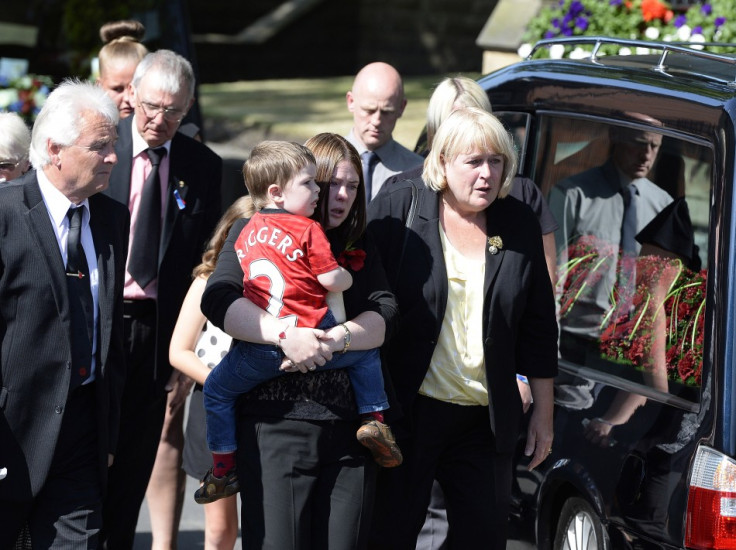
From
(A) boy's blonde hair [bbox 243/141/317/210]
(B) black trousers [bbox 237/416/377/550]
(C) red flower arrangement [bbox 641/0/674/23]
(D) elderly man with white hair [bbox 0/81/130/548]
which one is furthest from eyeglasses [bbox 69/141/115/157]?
(C) red flower arrangement [bbox 641/0/674/23]

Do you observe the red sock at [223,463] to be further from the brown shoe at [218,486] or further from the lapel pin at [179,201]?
the lapel pin at [179,201]

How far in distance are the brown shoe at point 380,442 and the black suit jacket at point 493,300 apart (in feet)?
0.97

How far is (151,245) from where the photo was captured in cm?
506

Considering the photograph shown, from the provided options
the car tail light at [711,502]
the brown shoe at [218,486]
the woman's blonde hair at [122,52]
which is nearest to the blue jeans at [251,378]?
the brown shoe at [218,486]

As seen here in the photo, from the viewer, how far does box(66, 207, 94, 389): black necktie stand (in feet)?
12.8

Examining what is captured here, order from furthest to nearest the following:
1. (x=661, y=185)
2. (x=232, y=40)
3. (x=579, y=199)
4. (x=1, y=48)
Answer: (x=232, y=40), (x=1, y=48), (x=579, y=199), (x=661, y=185)

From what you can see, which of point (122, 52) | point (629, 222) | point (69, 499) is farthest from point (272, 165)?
point (122, 52)

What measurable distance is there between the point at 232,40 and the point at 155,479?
1593cm

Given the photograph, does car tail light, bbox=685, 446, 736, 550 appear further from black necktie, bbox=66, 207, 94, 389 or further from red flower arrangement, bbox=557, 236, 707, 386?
black necktie, bbox=66, 207, 94, 389

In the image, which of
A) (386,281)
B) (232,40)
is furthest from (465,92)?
(232,40)

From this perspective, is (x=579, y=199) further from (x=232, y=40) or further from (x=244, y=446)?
(x=232, y=40)

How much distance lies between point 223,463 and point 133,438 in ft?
4.75

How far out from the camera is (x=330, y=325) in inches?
148

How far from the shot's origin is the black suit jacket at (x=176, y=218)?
5.09 meters
